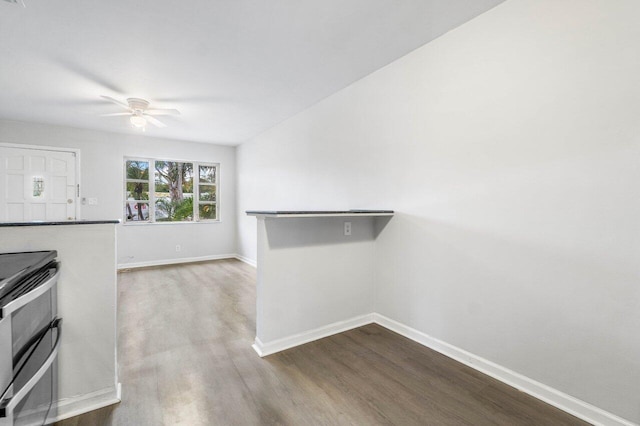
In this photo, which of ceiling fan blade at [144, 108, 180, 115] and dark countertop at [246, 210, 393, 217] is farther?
ceiling fan blade at [144, 108, 180, 115]

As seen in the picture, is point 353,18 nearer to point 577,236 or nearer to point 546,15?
point 546,15

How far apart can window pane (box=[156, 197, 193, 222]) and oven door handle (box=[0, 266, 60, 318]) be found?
4604mm

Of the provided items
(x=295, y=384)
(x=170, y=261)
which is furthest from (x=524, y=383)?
(x=170, y=261)

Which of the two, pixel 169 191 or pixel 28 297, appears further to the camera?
pixel 169 191

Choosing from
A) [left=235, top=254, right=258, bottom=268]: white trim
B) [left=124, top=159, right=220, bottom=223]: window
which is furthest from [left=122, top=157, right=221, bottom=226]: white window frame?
[left=235, top=254, right=258, bottom=268]: white trim

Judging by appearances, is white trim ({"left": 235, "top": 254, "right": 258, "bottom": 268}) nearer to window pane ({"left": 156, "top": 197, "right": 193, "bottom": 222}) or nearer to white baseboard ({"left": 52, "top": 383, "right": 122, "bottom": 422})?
window pane ({"left": 156, "top": 197, "right": 193, "bottom": 222})

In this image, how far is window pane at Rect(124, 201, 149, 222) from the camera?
5.35 meters

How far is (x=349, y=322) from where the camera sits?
2652 millimetres

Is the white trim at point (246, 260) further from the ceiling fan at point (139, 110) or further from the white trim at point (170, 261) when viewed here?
the ceiling fan at point (139, 110)

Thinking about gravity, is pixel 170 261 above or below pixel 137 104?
below

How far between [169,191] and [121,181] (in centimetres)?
82

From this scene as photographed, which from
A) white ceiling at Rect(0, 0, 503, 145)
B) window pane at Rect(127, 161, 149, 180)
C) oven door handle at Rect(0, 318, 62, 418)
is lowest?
oven door handle at Rect(0, 318, 62, 418)

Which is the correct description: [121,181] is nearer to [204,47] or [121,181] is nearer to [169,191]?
[169,191]

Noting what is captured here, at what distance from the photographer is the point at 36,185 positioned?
454 cm
